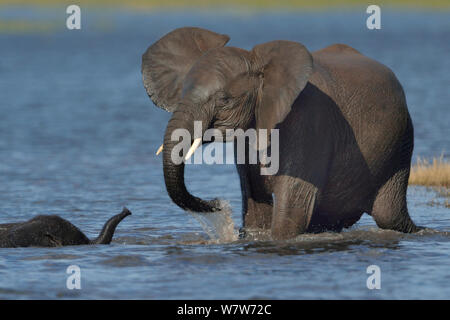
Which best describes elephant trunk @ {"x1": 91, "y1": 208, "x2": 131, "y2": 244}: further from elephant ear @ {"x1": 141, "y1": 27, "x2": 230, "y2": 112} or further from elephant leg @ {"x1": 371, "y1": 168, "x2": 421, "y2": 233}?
elephant leg @ {"x1": 371, "y1": 168, "x2": 421, "y2": 233}

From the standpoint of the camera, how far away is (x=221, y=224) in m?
10.3

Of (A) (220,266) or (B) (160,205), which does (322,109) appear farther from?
(B) (160,205)

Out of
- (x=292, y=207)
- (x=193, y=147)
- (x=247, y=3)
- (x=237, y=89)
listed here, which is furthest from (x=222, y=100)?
(x=247, y=3)

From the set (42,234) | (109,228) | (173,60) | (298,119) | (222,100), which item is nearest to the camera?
(222,100)

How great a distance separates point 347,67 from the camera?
1012cm

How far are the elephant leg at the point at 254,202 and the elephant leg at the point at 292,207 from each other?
32 cm

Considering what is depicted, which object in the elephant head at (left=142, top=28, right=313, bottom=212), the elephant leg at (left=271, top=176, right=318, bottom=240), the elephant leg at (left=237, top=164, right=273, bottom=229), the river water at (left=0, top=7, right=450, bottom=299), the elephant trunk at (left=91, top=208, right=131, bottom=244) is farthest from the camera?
the elephant trunk at (left=91, top=208, right=131, bottom=244)

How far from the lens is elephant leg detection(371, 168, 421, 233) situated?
10.3m

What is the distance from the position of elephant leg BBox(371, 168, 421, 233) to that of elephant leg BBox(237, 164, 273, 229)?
3.38 feet

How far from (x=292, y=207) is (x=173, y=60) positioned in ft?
5.90
